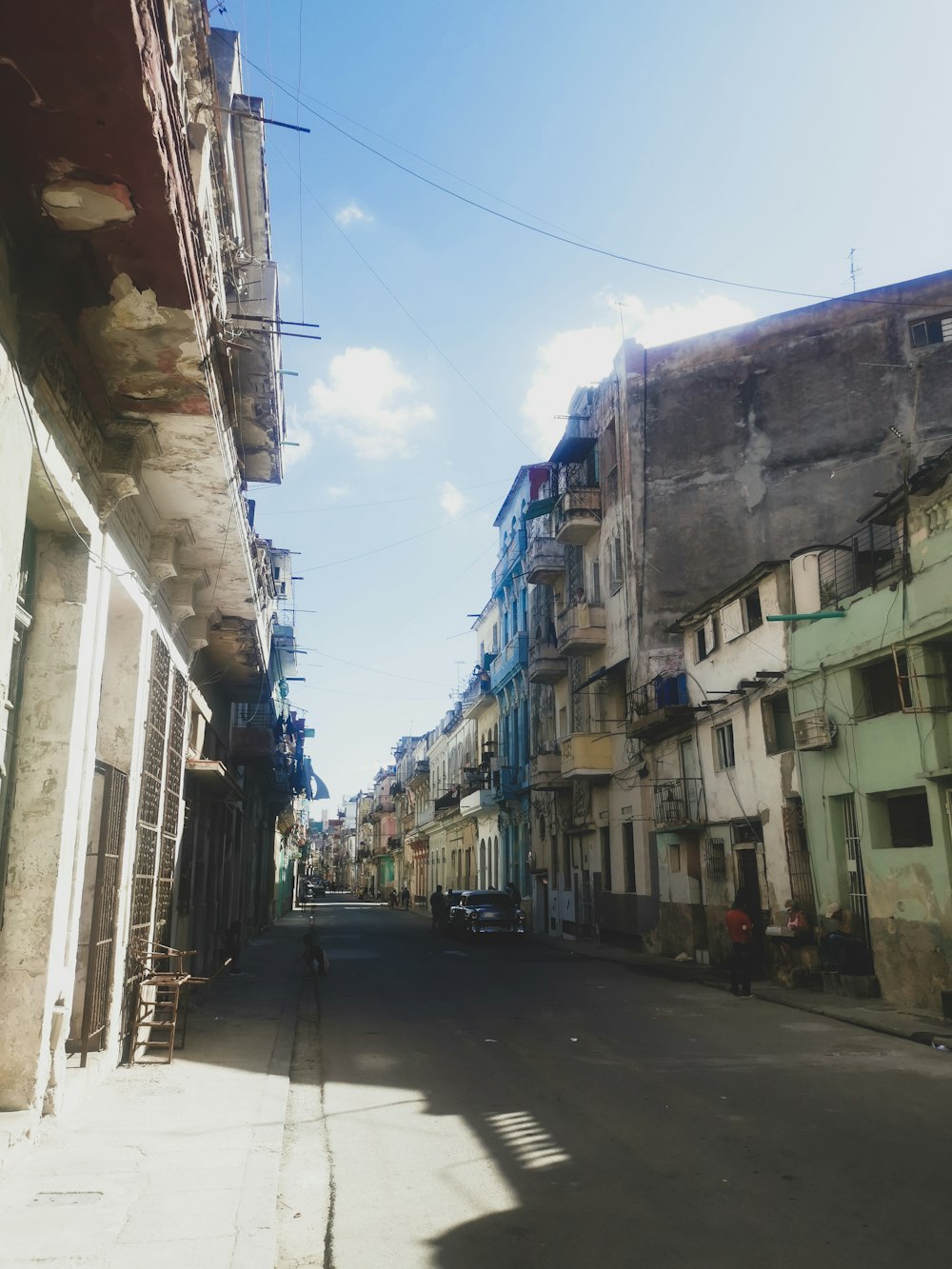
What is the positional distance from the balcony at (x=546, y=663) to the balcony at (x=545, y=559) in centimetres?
240

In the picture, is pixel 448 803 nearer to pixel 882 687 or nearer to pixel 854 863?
pixel 854 863

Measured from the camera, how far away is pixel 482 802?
Result: 138 feet

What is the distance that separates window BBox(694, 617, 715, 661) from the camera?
2145 cm

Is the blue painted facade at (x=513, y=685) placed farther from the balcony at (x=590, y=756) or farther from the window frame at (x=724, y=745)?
the window frame at (x=724, y=745)

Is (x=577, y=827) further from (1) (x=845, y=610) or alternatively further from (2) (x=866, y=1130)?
(2) (x=866, y=1130)

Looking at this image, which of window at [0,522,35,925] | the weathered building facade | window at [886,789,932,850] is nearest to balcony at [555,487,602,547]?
window at [886,789,932,850]

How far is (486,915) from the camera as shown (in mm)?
29500

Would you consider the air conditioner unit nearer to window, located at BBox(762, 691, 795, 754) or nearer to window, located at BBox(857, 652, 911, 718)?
window, located at BBox(857, 652, 911, 718)

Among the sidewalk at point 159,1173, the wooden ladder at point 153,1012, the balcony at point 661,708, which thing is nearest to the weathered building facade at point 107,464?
the wooden ladder at point 153,1012

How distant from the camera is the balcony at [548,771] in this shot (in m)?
31.3

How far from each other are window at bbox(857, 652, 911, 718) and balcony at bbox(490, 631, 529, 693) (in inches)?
857

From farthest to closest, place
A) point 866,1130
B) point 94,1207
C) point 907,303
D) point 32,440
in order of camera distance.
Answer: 1. point 907,303
2. point 866,1130
3. point 32,440
4. point 94,1207

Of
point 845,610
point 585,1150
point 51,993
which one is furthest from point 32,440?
point 845,610

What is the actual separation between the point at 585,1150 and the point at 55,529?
5.92 metres
